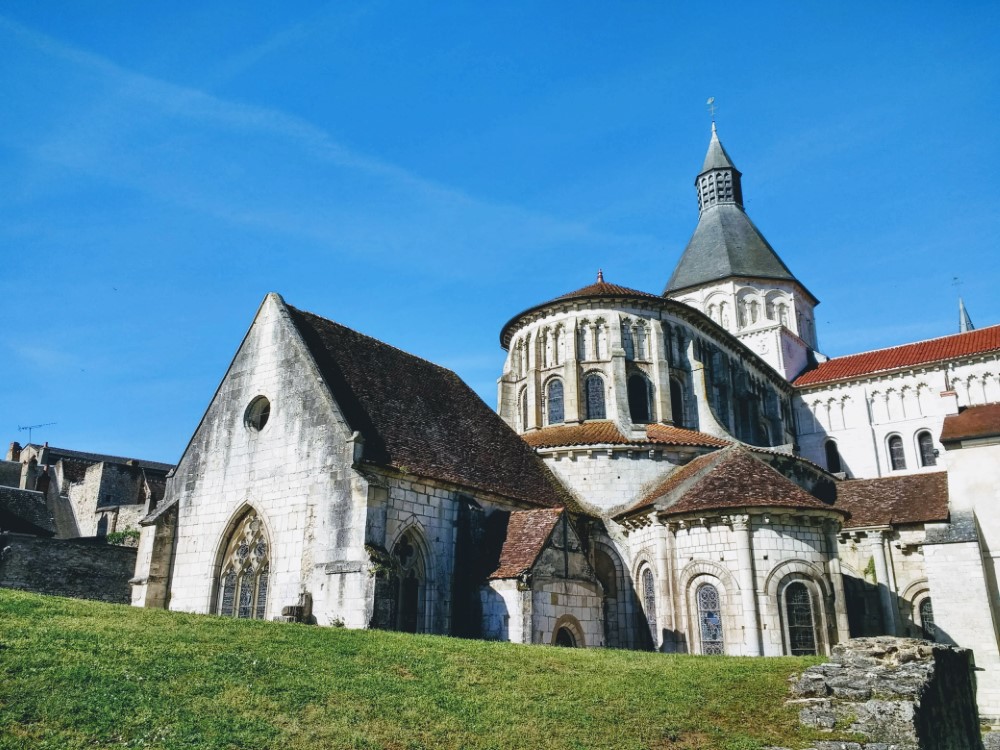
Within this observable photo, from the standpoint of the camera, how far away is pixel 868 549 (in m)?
28.7

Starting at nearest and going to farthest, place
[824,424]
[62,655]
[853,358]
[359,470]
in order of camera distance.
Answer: [62,655] → [359,470] → [824,424] → [853,358]

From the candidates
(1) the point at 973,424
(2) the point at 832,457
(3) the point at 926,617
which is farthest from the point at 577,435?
(2) the point at 832,457

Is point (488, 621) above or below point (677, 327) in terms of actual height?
below

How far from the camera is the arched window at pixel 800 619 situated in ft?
75.4

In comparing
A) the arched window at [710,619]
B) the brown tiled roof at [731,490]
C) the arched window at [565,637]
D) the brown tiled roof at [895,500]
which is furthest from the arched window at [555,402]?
the arched window at [565,637]

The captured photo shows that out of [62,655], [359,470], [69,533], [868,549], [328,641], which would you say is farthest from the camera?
[69,533]

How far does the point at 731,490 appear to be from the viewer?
961 inches

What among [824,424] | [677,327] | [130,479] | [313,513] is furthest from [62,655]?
[130,479]

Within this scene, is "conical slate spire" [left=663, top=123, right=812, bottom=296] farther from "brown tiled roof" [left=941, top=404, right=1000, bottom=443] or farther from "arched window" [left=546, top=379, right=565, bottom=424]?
"brown tiled roof" [left=941, top=404, right=1000, bottom=443]

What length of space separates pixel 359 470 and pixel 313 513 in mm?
1642

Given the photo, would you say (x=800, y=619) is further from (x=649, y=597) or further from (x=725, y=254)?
(x=725, y=254)

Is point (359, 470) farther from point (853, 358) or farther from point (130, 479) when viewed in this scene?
point (130, 479)

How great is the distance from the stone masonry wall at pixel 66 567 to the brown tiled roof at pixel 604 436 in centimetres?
1537

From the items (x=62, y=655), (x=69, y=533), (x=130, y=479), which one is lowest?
(x=62, y=655)
